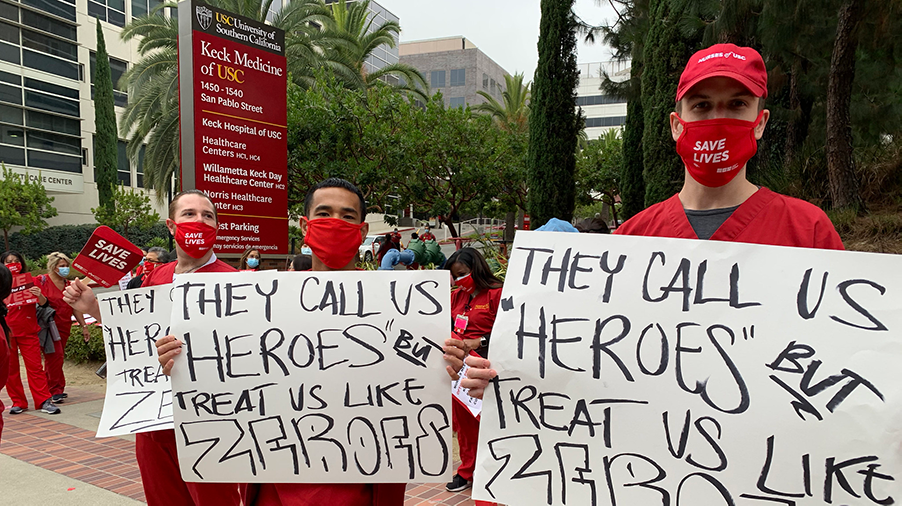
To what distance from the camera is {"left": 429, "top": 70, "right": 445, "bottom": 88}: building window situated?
7525 cm

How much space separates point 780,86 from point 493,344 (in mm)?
10720

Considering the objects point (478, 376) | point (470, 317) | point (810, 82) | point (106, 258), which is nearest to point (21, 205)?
point (470, 317)

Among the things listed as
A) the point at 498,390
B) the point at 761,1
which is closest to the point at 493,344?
the point at 498,390

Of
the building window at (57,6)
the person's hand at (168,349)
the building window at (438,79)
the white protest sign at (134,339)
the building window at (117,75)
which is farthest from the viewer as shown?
the building window at (438,79)

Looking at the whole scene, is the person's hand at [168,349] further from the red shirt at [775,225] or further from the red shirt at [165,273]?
the red shirt at [775,225]

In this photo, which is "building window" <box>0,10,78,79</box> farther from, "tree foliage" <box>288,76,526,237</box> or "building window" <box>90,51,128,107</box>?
"tree foliage" <box>288,76,526,237</box>

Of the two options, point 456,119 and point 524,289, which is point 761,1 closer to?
point 524,289

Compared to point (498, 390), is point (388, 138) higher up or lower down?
higher up

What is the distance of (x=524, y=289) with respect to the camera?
1.92 meters

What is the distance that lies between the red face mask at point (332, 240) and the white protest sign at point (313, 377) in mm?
257

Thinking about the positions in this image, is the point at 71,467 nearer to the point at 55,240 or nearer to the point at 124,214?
the point at 124,214

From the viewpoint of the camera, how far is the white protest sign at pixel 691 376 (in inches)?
62.7

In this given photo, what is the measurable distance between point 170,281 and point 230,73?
5652 mm

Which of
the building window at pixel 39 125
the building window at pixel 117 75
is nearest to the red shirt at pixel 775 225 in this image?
the building window at pixel 39 125
